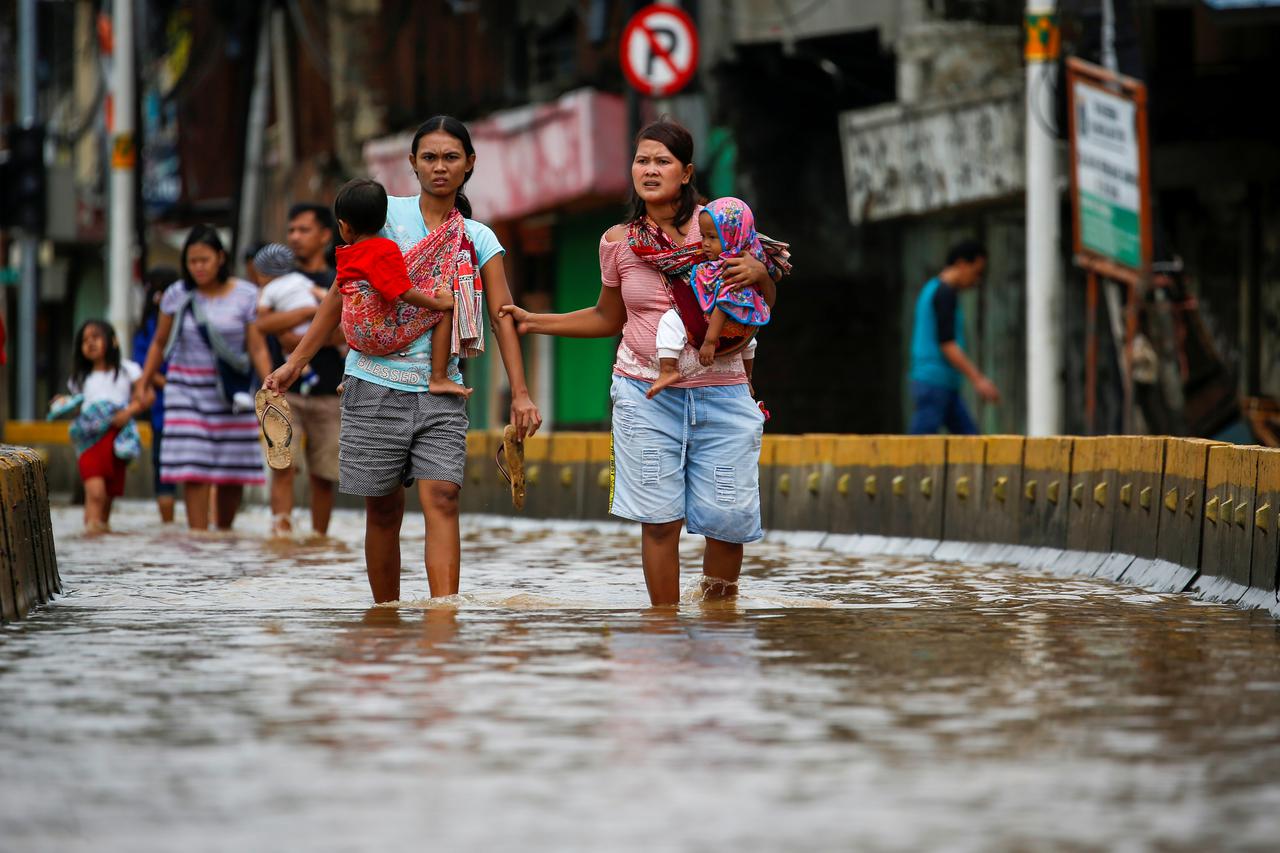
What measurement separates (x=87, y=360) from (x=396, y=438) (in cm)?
820

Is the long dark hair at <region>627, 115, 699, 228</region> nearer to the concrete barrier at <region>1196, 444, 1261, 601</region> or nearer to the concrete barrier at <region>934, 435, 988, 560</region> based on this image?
the concrete barrier at <region>1196, 444, 1261, 601</region>

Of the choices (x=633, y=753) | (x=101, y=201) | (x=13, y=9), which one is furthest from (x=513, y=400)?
(x=13, y=9)

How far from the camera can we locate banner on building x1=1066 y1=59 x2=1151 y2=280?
680 inches

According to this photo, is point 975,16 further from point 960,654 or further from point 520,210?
point 960,654

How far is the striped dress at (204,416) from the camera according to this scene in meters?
14.7

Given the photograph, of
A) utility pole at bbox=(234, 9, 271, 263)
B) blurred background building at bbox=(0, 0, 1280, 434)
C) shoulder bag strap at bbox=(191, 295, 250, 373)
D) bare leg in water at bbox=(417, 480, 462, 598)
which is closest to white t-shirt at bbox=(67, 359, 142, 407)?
shoulder bag strap at bbox=(191, 295, 250, 373)

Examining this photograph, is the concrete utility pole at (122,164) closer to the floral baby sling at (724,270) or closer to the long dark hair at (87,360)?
the long dark hair at (87,360)

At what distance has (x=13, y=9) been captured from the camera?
4975cm

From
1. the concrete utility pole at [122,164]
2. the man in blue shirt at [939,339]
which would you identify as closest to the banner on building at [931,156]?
the man in blue shirt at [939,339]

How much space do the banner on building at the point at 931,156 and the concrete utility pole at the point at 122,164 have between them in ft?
29.6

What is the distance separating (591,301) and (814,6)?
6.34 m

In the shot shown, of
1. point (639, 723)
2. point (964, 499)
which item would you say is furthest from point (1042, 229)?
point (639, 723)

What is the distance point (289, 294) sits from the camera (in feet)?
46.0

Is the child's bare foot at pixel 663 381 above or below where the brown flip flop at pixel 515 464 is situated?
above
